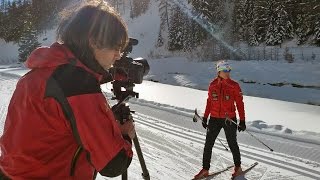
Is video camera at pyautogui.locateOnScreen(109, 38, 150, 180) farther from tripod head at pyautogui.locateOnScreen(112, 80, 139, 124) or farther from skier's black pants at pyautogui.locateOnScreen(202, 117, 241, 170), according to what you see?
skier's black pants at pyautogui.locateOnScreen(202, 117, 241, 170)

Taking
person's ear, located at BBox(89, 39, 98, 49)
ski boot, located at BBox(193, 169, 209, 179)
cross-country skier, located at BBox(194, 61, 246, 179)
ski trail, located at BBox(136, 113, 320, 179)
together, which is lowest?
ski trail, located at BBox(136, 113, 320, 179)

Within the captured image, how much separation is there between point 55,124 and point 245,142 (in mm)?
7350

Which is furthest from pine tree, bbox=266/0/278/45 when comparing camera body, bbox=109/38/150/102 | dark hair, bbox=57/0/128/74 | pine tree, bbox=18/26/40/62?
dark hair, bbox=57/0/128/74

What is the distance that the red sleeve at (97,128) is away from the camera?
1583 mm

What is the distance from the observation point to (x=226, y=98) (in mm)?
6043

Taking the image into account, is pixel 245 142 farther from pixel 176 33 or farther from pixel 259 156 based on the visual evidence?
pixel 176 33

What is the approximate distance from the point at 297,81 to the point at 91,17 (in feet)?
67.0

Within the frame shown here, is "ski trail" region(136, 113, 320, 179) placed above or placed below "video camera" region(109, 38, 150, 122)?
below

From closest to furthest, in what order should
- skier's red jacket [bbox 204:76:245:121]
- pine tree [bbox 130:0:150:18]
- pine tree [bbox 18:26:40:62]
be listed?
skier's red jacket [bbox 204:76:245:121] < pine tree [bbox 18:26:40:62] < pine tree [bbox 130:0:150:18]

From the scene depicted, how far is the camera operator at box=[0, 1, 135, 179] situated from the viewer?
5.27 ft

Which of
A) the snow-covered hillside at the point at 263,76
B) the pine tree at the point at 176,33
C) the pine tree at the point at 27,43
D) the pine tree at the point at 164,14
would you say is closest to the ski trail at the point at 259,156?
the snow-covered hillside at the point at 263,76

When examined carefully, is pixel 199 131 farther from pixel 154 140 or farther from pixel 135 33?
pixel 135 33

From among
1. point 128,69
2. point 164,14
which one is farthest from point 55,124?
point 164,14

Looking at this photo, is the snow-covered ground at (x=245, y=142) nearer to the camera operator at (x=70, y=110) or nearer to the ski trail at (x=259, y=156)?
the ski trail at (x=259, y=156)
